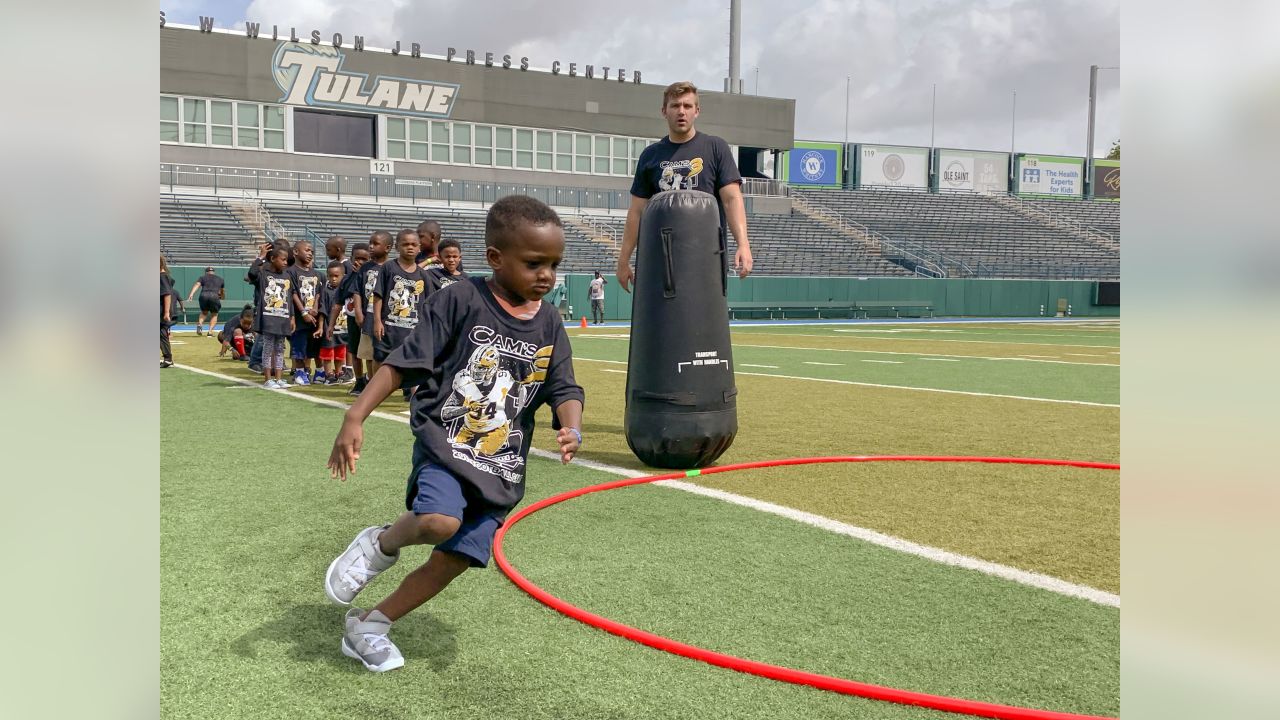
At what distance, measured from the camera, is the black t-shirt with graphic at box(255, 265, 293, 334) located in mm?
13344

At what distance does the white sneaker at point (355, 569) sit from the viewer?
3443 mm

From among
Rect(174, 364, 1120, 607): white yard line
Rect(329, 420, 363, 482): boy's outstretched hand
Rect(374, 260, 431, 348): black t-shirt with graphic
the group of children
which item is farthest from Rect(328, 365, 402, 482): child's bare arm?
Rect(374, 260, 431, 348): black t-shirt with graphic

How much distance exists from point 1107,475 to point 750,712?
4.91 m

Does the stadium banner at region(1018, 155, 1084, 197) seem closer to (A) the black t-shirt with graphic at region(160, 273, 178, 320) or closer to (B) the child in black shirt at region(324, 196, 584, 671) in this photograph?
(A) the black t-shirt with graphic at region(160, 273, 178, 320)

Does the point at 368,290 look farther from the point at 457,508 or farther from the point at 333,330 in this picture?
the point at 457,508

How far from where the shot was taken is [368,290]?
1198 cm

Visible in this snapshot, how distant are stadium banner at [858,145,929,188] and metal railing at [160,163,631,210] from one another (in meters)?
23.7

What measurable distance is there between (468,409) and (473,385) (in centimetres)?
9

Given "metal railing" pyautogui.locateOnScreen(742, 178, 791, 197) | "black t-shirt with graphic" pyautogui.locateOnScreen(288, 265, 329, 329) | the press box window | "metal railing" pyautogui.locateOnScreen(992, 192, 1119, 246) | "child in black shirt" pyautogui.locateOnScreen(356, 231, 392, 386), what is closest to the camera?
"child in black shirt" pyautogui.locateOnScreen(356, 231, 392, 386)

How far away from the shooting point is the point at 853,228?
5428cm

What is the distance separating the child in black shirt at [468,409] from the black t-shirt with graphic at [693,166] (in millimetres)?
3939

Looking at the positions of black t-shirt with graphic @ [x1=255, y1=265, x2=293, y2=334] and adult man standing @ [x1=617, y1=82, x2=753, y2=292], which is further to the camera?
black t-shirt with graphic @ [x1=255, y1=265, x2=293, y2=334]

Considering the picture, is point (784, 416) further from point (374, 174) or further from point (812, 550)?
point (374, 174)

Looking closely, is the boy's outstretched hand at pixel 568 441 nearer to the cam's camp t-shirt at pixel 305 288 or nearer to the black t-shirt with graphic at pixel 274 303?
the black t-shirt with graphic at pixel 274 303
